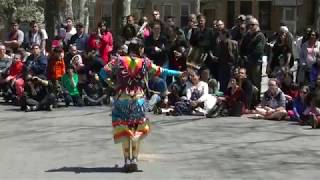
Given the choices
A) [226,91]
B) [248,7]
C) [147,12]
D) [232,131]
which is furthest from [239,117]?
[147,12]

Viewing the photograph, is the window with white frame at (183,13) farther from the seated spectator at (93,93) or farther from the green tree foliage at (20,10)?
the seated spectator at (93,93)

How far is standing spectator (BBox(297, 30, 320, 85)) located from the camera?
16.0 metres

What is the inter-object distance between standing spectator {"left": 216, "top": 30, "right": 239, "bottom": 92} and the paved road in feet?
6.61

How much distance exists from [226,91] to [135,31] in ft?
11.3

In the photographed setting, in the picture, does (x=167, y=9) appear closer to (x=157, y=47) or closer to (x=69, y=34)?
(x=69, y=34)

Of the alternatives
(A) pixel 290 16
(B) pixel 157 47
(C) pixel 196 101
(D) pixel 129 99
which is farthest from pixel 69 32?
(A) pixel 290 16

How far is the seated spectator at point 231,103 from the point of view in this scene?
49.6 ft

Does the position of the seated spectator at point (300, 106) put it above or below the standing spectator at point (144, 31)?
below

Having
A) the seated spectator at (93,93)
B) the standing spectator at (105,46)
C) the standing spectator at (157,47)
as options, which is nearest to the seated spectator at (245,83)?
the standing spectator at (157,47)

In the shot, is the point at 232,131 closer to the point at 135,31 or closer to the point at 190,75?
the point at 190,75

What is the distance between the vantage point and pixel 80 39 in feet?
60.8

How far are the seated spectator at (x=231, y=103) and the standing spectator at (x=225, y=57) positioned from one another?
1050 millimetres

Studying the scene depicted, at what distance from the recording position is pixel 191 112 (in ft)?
51.1

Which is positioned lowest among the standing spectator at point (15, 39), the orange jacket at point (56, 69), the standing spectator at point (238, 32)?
the orange jacket at point (56, 69)
